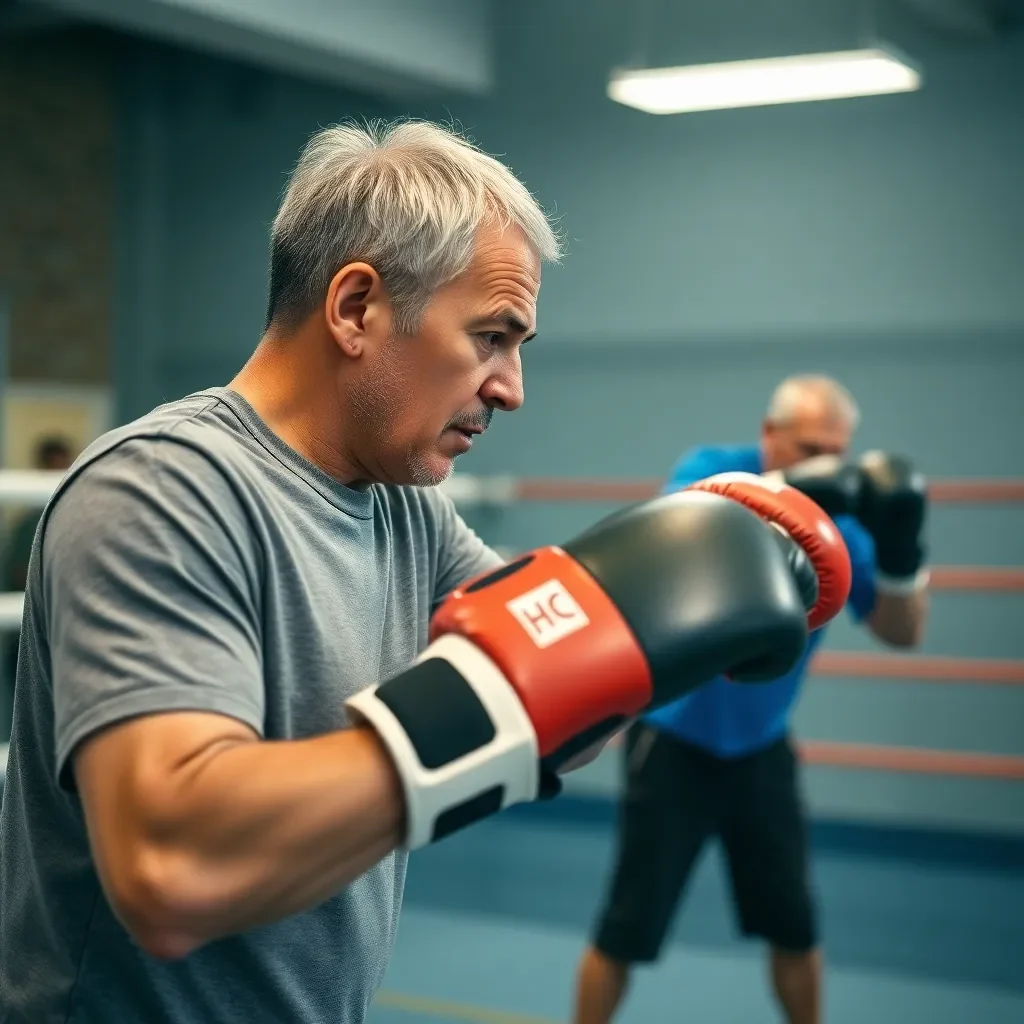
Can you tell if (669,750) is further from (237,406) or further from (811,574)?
(237,406)

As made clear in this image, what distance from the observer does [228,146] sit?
663 centimetres

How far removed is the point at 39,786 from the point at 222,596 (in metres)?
0.26

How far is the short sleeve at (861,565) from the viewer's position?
123 inches

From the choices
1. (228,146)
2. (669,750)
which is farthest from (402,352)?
(228,146)

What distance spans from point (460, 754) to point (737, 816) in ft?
7.18

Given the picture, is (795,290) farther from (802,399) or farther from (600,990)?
(600,990)

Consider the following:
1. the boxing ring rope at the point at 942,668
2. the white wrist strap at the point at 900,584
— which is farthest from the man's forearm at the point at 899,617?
the boxing ring rope at the point at 942,668

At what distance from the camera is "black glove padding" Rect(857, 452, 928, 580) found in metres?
2.96

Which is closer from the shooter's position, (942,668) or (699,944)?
(699,944)

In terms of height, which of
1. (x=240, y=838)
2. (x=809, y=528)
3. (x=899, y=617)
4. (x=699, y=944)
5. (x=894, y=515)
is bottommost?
(x=699, y=944)

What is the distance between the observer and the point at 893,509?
A: 9.73 feet

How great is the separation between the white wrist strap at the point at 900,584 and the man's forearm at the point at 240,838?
92.6 inches

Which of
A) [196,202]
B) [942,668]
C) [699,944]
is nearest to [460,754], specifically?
[699,944]

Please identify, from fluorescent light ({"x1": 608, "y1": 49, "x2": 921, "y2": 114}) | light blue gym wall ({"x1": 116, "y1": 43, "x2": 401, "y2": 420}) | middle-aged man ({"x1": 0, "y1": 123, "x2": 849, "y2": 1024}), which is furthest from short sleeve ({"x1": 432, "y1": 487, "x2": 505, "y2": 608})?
light blue gym wall ({"x1": 116, "y1": 43, "x2": 401, "y2": 420})
